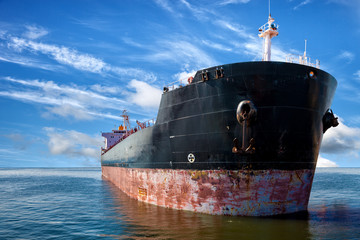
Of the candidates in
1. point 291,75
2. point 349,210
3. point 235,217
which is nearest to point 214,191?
point 235,217

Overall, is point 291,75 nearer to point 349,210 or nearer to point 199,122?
point 199,122

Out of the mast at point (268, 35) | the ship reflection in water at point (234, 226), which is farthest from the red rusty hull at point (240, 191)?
the mast at point (268, 35)

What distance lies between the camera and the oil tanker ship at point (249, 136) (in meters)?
10.5

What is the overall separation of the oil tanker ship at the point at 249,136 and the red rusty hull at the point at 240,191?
4 centimetres

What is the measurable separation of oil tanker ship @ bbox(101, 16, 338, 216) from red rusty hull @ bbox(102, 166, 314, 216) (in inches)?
1.6

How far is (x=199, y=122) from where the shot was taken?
11.5m

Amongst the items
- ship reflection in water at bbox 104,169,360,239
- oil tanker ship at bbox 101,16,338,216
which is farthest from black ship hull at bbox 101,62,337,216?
ship reflection in water at bbox 104,169,360,239

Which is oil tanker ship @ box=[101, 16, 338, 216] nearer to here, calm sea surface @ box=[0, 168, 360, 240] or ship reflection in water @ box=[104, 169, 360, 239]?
ship reflection in water @ box=[104, 169, 360, 239]

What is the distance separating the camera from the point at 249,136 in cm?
1047

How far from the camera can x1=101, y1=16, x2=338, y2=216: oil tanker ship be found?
1049 cm

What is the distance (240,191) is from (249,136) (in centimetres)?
235

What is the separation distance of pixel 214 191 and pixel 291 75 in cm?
603

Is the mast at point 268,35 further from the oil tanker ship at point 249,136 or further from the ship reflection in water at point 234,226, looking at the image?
the ship reflection in water at point 234,226

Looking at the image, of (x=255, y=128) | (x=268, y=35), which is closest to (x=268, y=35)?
(x=268, y=35)
